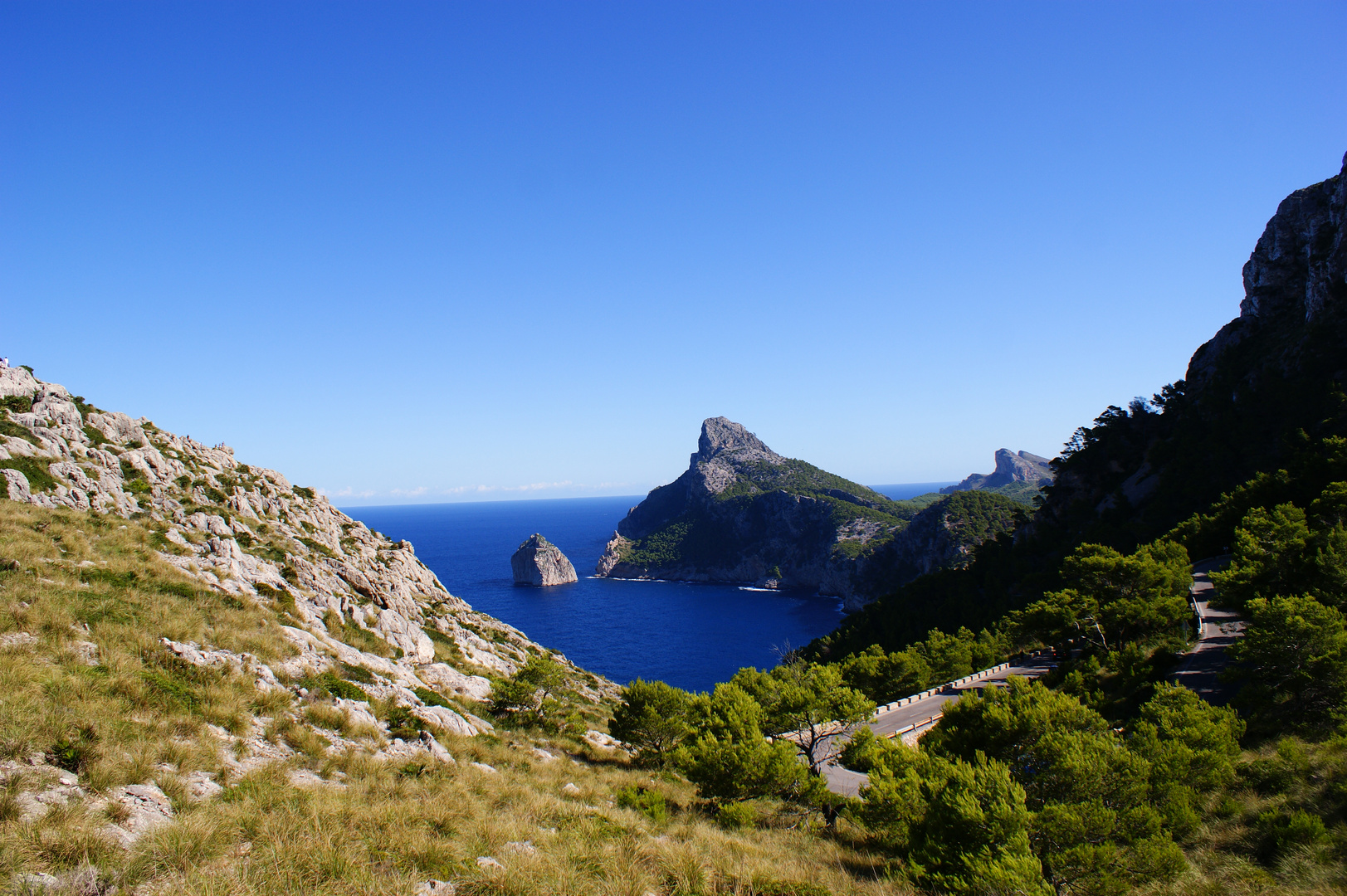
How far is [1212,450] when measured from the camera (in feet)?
206

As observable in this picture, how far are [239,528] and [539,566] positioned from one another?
129 m

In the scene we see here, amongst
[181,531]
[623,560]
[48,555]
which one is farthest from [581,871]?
[623,560]

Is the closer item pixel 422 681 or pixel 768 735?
pixel 422 681

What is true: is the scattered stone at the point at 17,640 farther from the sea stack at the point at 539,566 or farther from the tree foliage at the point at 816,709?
the sea stack at the point at 539,566

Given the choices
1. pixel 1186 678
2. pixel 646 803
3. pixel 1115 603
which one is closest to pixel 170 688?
pixel 646 803

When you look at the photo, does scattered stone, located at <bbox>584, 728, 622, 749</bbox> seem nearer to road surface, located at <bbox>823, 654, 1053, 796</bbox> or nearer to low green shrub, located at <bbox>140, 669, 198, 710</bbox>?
road surface, located at <bbox>823, 654, 1053, 796</bbox>

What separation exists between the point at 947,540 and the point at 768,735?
97435mm

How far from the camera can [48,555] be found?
1800 cm

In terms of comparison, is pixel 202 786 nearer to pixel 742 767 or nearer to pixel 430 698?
pixel 430 698

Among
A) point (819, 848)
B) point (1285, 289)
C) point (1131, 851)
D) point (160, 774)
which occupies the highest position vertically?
point (1285, 289)

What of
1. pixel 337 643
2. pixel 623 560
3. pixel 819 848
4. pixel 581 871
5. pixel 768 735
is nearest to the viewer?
pixel 581 871

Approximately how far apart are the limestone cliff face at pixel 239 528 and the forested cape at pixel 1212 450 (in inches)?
2057

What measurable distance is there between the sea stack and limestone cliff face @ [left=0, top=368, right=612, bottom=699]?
11400 cm

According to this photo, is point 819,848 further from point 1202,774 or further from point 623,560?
point 623,560
